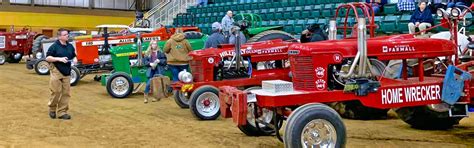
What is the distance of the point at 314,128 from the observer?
18.1ft

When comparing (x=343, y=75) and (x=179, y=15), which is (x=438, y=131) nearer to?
(x=343, y=75)

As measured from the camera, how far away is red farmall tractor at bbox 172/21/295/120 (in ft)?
28.6

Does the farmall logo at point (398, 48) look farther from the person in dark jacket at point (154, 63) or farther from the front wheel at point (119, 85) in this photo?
the front wheel at point (119, 85)

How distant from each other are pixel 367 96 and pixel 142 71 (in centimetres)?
701

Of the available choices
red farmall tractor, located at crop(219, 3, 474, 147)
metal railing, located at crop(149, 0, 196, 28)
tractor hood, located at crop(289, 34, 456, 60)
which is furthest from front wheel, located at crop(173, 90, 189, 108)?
metal railing, located at crop(149, 0, 196, 28)

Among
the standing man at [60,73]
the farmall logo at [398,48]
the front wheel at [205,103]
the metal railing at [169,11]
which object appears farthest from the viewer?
the metal railing at [169,11]

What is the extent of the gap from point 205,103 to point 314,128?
3.43 meters

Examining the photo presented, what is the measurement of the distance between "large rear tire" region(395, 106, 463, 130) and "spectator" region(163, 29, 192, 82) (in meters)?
4.13

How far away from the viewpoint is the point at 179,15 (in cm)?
2525

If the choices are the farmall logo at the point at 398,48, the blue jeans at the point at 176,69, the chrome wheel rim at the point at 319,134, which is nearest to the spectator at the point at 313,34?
the blue jeans at the point at 176,69

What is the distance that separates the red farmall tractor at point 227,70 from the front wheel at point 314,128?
131 inches

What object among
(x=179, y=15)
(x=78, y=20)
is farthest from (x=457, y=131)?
(x=78, y=20)

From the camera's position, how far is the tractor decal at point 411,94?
589 centimetres

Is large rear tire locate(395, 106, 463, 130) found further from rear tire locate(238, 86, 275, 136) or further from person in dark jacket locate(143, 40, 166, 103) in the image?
person in dark jacket locate(143, 40, 166, 103)
